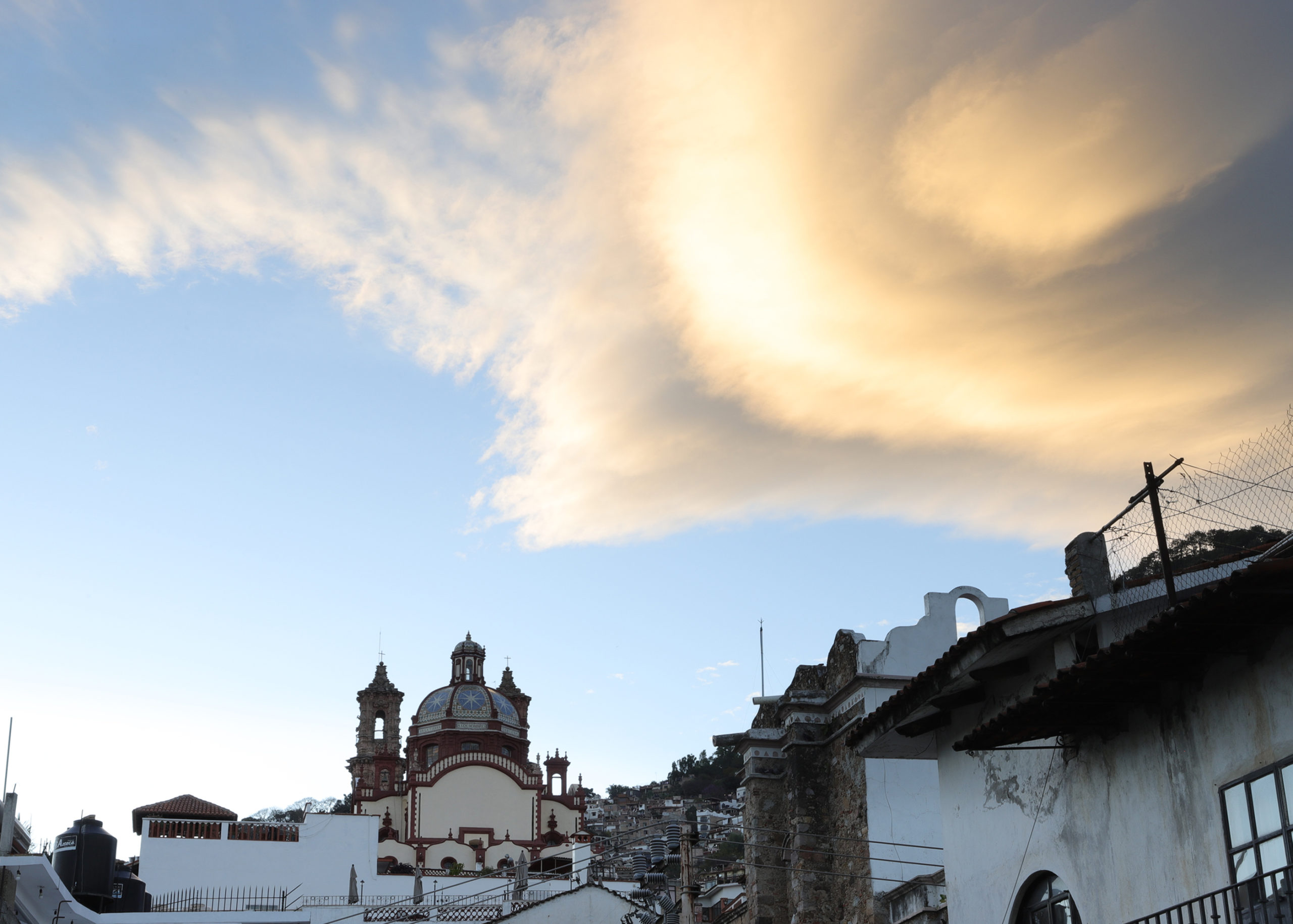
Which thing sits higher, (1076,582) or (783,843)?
(1076,582)

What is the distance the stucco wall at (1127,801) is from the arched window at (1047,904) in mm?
132

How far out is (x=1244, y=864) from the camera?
27.8 ft

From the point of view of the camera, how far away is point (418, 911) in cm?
3428

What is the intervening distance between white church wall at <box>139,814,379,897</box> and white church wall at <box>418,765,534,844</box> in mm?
13306

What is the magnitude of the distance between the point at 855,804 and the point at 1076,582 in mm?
7185

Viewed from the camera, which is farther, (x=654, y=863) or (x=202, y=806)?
(x=202, y=806)

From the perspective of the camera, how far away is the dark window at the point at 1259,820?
26.3 feet

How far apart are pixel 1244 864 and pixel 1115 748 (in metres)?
1.86

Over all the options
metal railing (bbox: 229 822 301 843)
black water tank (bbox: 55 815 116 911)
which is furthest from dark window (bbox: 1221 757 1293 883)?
metal railing (bbox: 229 822 301 843)

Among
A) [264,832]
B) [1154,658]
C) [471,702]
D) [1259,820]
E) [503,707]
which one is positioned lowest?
[1259,820]

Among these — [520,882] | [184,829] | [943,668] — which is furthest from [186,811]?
[943,668]

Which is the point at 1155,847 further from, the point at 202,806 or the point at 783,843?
the point at 202,806

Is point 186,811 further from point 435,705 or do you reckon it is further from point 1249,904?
point 1249,904

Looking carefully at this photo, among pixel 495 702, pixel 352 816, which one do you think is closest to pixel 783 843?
pixel 352 816
